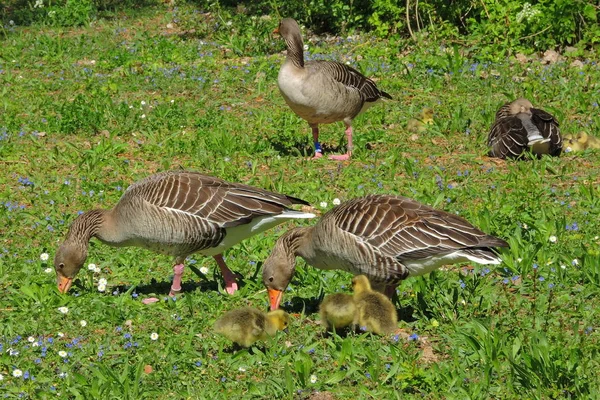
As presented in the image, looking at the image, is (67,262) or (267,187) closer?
(67,262)

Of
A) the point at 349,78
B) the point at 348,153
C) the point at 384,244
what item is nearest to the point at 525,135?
the point at 348,153

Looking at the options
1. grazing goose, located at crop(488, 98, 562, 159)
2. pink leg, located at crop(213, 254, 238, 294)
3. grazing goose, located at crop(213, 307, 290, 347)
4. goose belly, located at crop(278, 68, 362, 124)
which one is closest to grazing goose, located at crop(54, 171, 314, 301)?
pink leg, located at crop(213, 254, 238, 294)

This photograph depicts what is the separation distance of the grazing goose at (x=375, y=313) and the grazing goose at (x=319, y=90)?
14.3ft

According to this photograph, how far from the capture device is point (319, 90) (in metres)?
10.9

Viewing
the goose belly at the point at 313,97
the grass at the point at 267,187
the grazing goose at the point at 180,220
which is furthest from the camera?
the goose belly at the point at 313,97

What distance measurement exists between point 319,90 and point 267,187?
4.83ft

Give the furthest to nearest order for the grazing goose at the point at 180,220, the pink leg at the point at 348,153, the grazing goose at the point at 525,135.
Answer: the pink leg at the point at 348,153, the grazing goose at the point at 525,135, the grazing goose at the point at 180,220

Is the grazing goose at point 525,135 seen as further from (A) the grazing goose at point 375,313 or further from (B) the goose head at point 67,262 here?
(B) the goose head at point 67,262

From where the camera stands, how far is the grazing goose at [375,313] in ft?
22.1

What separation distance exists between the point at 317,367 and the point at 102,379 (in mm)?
1431

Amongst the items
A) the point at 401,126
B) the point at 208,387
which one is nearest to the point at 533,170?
the point at 401,126

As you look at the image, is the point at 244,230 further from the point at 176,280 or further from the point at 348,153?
the point at 348,153

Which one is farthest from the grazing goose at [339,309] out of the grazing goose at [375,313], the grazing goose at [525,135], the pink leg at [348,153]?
the grazing goose at [525,135]

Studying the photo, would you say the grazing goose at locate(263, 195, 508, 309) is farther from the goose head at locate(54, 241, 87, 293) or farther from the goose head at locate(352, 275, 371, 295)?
the goose head at locate(54, 241, 87, 293)
